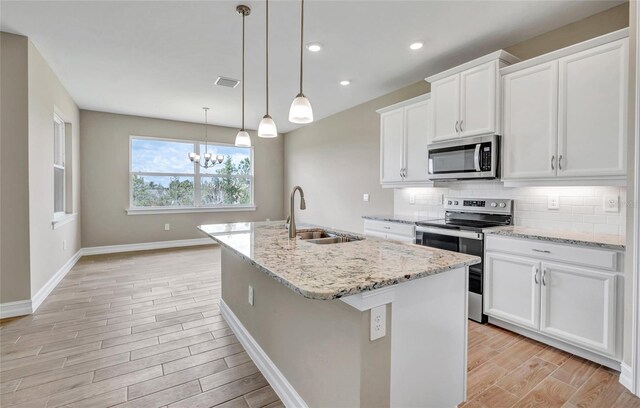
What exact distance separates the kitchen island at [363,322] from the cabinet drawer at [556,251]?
115cm

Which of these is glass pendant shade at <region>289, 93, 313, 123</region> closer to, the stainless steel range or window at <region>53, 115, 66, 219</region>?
the stainless steel range

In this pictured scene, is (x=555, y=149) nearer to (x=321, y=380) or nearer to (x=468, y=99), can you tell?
(x=468, y=99)

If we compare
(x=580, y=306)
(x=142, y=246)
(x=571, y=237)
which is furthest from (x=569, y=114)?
(x=142, y=246)

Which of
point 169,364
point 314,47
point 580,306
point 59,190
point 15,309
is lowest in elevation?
point 169,364

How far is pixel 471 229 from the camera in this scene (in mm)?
2729

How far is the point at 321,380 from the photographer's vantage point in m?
1.45

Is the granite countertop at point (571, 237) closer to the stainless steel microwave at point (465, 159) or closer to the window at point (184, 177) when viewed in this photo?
the stainless steel microwave at point (465, 159)

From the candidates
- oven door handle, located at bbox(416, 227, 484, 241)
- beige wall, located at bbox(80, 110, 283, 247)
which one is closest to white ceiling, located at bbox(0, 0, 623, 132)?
beige wall, located at bbox(80, 110, 283, 247)

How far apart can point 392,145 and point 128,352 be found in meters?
3.41

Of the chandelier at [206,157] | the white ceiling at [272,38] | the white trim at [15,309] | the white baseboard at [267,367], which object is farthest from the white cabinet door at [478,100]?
the white trim at [15,309]

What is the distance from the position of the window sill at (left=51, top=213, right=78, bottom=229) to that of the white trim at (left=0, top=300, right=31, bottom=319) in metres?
1.08

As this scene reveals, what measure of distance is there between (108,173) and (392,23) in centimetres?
554

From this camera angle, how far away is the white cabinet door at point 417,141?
3475 mm

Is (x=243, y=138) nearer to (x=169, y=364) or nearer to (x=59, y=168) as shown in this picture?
(x=169, y=364)
